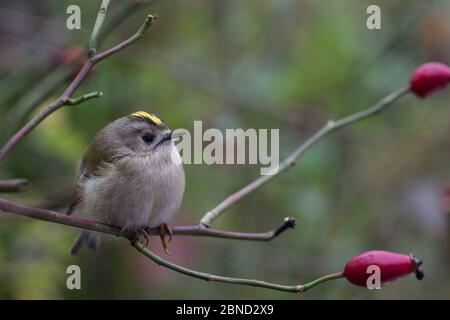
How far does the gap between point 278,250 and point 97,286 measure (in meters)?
1.26

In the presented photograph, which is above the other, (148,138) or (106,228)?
(148,138)

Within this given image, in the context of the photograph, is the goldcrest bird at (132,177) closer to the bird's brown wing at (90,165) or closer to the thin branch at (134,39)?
the bird's brown wing at (90,165)

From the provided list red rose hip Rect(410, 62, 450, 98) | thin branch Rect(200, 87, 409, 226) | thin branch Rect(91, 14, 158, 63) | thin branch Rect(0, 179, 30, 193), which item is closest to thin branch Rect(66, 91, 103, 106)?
thin branch Rect(91, 14, 158, 63)

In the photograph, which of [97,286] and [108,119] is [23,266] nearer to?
[97,286]

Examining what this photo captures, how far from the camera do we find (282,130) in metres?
5.18

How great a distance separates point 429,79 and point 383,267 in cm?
92

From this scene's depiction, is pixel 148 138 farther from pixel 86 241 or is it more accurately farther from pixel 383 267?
pixel 383 267

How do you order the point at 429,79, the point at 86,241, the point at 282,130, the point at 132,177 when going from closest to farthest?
the point at 429,79
the point at 132,177
the point at 86,241
the point at 282,130

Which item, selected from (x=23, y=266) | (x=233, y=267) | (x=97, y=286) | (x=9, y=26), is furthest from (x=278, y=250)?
(x=9, y=26)

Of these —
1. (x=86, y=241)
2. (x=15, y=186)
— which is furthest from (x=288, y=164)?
(x=86, y=241)

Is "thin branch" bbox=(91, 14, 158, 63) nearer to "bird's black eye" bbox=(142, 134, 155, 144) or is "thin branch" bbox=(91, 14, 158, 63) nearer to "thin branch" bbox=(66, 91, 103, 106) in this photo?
"thin branch" bbox=(66, 91, 103, 106)

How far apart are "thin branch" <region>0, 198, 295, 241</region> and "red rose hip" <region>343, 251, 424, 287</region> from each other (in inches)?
10.0

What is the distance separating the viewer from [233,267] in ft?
16.0

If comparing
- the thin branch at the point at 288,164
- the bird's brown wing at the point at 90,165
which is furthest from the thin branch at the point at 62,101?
the bird's brown wing at the point at 90,165
